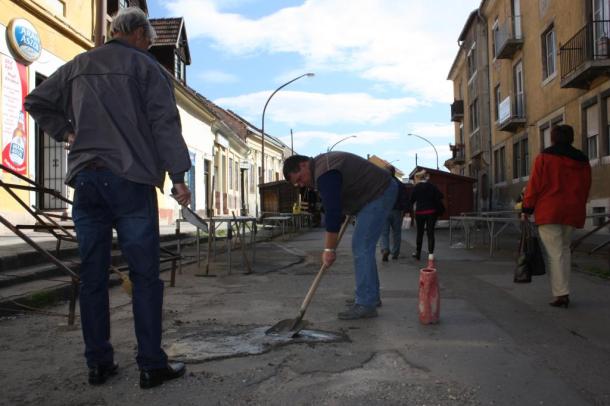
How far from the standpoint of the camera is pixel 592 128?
16500 millimetres

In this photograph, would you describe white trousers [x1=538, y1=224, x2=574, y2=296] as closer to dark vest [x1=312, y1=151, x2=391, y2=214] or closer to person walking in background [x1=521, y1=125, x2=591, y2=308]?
person walking in background [x1=521, y1=125, x2=591, y2=308]

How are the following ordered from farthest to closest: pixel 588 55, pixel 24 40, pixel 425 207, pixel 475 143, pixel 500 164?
pixel 475 143, pixel 500 164, pixel 588 55, pixel 24 40, pixel 425 207

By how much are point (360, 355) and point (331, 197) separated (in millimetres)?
1456

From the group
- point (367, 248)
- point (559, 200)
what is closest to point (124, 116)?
point (367, 248)

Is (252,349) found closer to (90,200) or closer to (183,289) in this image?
(90,200)

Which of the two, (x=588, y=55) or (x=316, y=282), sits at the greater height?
(x=588, y=55)

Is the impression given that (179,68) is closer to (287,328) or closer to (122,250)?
(287,328)

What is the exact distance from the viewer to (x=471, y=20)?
33344 millimetres

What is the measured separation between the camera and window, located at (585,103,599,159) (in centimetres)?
1620

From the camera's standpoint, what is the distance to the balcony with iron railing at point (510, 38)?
23188 millimetres

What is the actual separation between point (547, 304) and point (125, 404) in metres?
4.34

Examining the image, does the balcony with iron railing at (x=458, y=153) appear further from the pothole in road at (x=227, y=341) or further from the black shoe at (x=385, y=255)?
the pothole in road at (x=227, y=341)

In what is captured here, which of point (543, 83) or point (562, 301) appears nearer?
point (562, 301)

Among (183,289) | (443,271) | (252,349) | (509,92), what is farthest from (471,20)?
(252,349)
